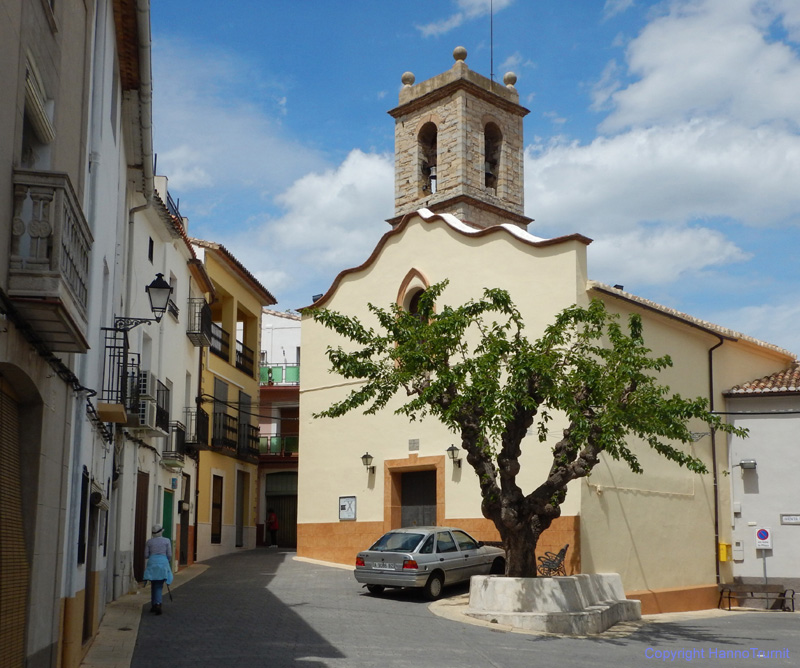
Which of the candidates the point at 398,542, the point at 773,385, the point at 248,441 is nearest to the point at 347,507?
the point at 398,542

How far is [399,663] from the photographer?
11242 millimetres

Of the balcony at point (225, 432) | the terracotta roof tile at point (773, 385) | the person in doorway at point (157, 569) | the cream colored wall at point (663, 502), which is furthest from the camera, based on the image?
the balcony at point (225, 432)

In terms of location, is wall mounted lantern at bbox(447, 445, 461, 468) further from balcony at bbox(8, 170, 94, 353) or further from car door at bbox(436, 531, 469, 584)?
balcony at bbox(8, 170, 94, 353)

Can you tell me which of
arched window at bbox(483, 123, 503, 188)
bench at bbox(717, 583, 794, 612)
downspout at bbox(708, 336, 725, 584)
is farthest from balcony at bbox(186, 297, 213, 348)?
bench at bbox(717, 583, 794, 612)

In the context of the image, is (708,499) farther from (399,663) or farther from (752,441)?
(399,663)

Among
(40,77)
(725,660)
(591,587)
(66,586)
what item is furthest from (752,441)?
(40,77)

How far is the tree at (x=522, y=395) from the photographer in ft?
48.1

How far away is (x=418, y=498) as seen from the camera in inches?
876

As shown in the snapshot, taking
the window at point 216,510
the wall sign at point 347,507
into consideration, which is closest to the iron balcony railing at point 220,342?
the window at point 216,510

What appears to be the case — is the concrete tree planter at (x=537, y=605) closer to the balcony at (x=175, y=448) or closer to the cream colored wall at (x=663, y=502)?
the cream colored wall at (x=663, y=502)

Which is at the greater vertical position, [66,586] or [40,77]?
[40,77]

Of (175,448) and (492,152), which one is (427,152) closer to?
(492,152)

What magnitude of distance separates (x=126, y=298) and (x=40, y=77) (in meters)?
9.16

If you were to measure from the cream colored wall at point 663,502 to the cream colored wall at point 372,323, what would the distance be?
105 cm
